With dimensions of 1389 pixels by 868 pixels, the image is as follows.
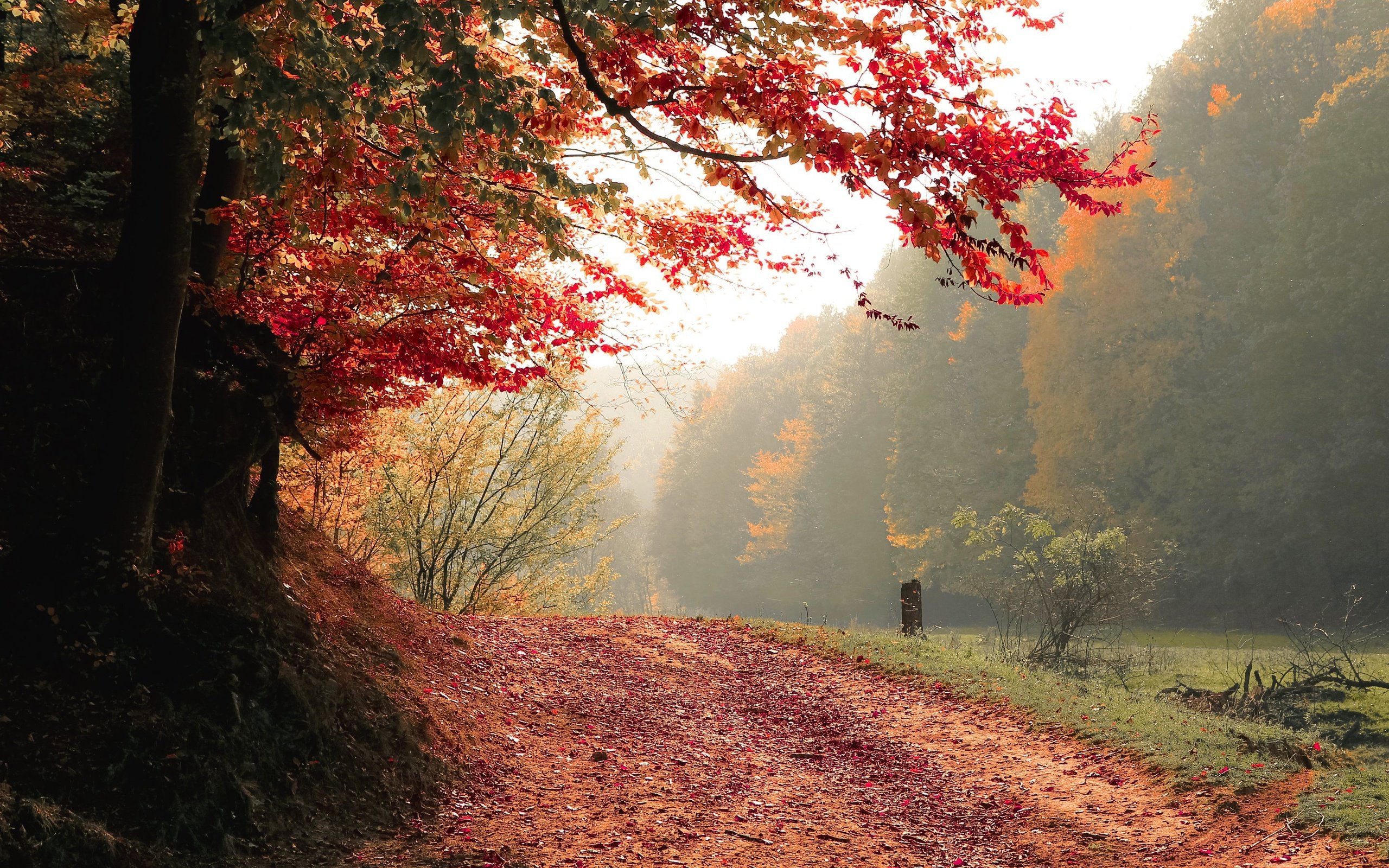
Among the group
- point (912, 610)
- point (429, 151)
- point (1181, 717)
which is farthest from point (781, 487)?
point (429, 151)

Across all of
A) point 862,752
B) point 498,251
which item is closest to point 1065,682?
point 862,752

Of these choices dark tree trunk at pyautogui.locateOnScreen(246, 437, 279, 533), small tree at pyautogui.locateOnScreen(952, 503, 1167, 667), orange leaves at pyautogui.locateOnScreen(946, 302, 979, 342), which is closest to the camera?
dark tree trunk at pyautogui.locateOnScreen(246, 437, 279, 533)

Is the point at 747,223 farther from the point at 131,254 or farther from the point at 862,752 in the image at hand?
the point at 862,752

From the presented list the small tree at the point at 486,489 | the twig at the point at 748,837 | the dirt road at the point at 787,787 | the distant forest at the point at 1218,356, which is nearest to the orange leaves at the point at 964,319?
the distant forest at the point at 1218,356

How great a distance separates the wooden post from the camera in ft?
47.2

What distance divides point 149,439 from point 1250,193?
2981 cm

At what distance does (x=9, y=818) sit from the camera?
373 cm

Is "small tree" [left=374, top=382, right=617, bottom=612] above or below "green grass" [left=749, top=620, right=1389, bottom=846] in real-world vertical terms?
above

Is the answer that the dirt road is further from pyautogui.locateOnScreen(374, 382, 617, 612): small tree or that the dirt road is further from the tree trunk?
pyautogui.locateOnScreen(374, 382, 617, 612): small tree

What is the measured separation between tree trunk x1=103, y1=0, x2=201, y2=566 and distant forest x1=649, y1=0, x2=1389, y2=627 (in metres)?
17.6

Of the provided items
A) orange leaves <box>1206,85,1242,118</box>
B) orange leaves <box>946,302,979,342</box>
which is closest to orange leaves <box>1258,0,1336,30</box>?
orange leaves <box>1206,85,1242,118</box>

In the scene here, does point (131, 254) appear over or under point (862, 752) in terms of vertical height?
over

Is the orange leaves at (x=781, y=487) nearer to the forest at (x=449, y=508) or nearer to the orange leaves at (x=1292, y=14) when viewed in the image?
the orange leaves at (x=1292, y=14)

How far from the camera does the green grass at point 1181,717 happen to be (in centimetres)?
627
